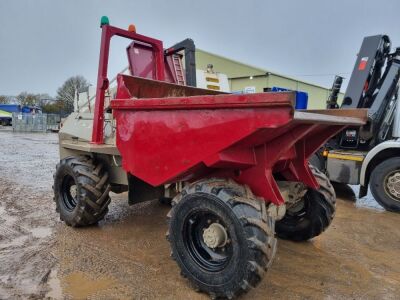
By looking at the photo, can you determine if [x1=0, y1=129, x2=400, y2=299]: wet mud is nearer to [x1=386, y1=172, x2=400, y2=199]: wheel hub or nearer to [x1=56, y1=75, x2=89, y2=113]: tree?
[x1=386, y1=172, x2=400, y2=199]: wheel hub

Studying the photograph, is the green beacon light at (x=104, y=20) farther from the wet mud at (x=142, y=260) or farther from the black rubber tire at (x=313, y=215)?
the black rubber tire at (x=313, y=215)

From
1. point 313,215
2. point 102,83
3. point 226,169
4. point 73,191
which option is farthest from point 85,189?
point 313,215

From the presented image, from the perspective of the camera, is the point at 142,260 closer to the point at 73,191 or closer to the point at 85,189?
the point at 85,189

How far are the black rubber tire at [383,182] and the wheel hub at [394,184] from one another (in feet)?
0.21

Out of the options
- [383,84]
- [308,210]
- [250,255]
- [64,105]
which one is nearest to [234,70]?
[383,84]

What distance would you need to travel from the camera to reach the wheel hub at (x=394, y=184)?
5683 mm

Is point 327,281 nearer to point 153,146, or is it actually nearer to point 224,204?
point 224,204

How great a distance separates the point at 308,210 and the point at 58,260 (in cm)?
259

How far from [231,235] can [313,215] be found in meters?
1.52

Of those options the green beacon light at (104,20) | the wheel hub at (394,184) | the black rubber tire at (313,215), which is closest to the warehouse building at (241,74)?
the wheel hub at (394,184)

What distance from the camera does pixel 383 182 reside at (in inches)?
227

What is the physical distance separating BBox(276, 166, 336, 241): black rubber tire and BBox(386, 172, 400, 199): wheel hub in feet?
8.21

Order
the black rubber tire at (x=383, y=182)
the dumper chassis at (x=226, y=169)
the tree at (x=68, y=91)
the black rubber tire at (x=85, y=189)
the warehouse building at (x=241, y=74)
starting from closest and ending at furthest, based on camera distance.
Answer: the dumper chassis at (x=226, y=169) < the black rubber tire at (x=85, y=189) < the black rubber tire at (x=383, y=182) < the warehouse building at (x=241, y=74) < the tree at (x=68, y=91)

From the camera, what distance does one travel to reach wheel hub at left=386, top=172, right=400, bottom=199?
5.68 metres
